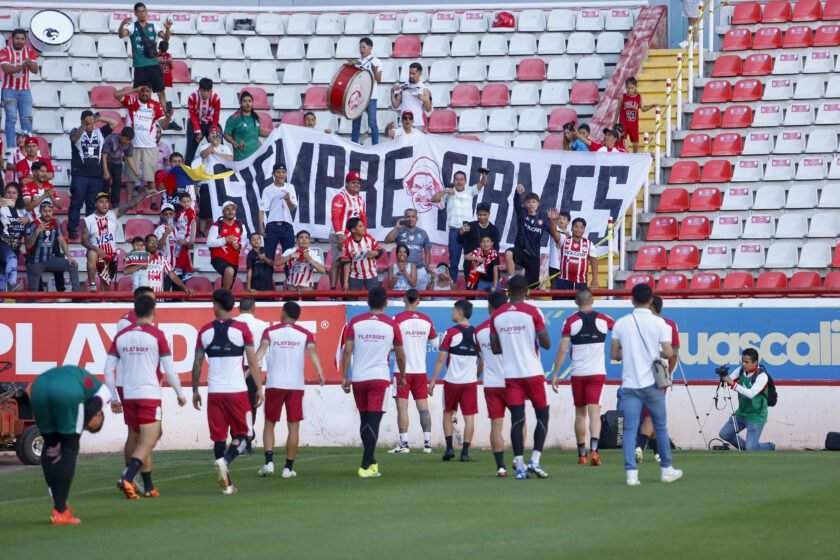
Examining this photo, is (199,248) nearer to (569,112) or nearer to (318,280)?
(318,280)

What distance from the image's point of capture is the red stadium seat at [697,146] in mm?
27688

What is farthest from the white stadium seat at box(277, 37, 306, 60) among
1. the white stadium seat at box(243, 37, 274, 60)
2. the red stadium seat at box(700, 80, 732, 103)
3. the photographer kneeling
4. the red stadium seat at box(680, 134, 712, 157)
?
the photographer kneeling

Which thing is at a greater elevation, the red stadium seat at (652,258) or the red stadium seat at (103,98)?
the red stadium seat at (103,98)

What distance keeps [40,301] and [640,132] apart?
12071 mm

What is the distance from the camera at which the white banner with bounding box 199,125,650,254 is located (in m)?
24.6

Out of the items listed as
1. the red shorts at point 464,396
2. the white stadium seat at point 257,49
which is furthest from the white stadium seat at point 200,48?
the red shorts at point 464,396

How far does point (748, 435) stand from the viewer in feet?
70.1

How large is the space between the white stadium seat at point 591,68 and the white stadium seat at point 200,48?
7.91 m

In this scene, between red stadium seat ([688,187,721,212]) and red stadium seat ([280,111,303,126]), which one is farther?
red stadium seat ([280,111,303,126])

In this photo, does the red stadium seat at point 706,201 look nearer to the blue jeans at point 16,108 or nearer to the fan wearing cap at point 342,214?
the fan wearing cap at point 342,214

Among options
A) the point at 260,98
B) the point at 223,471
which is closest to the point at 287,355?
the point at 223,471

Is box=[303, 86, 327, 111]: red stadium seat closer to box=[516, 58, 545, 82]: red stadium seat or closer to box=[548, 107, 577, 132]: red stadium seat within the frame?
box=[516, 58, 545, 82]: red stadium seat

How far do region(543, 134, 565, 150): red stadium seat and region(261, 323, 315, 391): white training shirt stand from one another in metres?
12.2

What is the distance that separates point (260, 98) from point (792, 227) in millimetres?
11349
